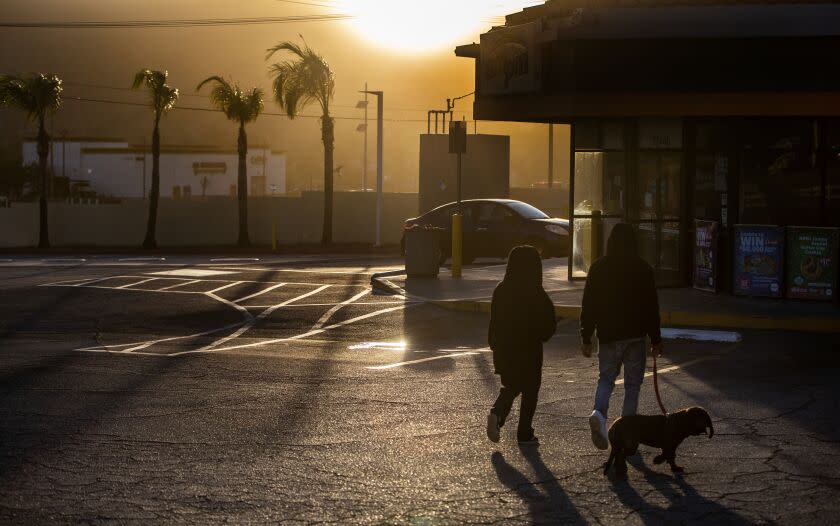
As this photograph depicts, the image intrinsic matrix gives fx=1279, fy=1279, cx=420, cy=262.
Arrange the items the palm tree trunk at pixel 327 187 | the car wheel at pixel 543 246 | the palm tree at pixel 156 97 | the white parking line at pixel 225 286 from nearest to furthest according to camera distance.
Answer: the white parking line at pixel 225 286, the car wheel at pixel 543 246, the palm tree trunk at pixel 327 187, the palm tree at pixel 156 97

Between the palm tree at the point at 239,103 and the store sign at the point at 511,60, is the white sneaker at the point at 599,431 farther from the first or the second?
the palm tree at the point at 239,103

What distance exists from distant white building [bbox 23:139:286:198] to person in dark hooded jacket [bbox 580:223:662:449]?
314ft

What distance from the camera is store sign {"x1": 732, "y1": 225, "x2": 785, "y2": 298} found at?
19031 mm

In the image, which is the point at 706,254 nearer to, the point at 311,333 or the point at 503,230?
the point at 311,333

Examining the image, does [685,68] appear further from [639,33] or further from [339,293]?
[339,293]

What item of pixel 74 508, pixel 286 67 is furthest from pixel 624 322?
pixel 286 67

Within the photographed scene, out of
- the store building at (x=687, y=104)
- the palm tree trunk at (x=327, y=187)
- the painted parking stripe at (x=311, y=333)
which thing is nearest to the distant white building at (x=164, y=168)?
the palm tree trunk at (x=327, y=187)

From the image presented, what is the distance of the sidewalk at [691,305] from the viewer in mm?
16922

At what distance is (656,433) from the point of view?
820 centimetres

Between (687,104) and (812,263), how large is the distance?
10.4 feet

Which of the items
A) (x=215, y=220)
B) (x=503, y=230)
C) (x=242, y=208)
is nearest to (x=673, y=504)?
(x=503, y=230)

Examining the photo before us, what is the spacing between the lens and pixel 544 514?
7121 millimetres

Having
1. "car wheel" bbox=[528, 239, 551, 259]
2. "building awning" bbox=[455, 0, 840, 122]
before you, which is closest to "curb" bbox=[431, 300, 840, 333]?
"building awning" bbox=[455, 0, 840, 122]

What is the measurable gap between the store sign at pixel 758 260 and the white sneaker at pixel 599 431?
11.2 meters
